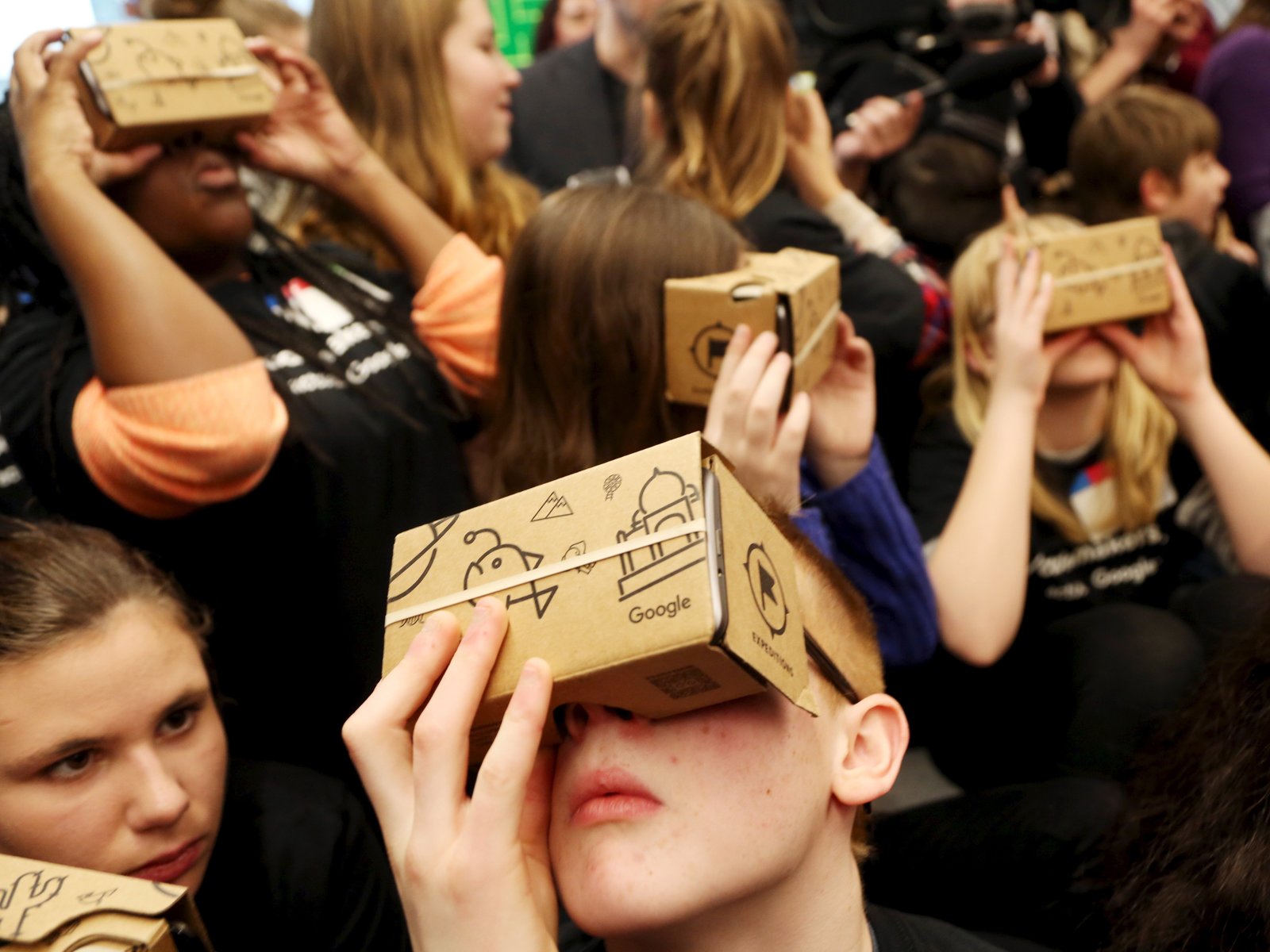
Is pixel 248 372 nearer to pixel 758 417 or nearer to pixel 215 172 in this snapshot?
pixel 215 172

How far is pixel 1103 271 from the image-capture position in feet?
6.49

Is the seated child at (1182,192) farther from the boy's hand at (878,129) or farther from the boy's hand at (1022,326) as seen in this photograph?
the boy's hand at (1022,326)

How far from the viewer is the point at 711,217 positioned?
1670 millimetres

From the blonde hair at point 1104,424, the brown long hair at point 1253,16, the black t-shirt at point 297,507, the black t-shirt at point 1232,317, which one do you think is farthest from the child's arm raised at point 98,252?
the brown long hair at point 1253,16

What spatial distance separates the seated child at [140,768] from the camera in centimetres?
124

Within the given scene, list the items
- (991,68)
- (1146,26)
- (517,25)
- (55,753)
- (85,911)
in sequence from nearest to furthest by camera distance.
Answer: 1. (85,911)
2. (55,753)
3. (991,68)
4. (1146,26)
5. (517,25)

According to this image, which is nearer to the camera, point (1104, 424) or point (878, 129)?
point (1104, 424)

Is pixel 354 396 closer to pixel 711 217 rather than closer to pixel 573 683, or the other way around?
pixel 711 217

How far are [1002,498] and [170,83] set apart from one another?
4.40ft

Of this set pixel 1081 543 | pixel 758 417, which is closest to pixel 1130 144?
pixel 1081 543

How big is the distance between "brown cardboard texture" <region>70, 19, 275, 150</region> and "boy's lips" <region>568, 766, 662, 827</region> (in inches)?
41.7

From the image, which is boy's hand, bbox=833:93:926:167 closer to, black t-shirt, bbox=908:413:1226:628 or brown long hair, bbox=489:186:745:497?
black t-shirt, bbox=908:413:1226:628

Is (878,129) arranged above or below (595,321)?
below

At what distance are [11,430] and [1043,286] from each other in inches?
60.9
